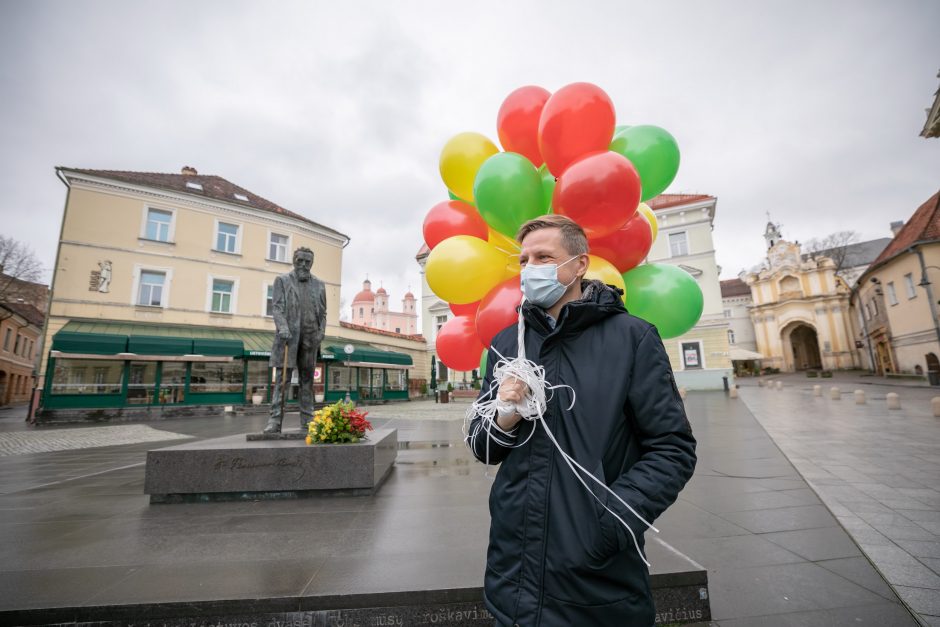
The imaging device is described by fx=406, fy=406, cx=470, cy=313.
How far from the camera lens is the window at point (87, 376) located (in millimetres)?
16719

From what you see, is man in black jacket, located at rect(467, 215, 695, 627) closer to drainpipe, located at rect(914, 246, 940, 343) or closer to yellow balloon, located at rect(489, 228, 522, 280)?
yellow balloon, located at rect(489, 228, 522, 280)

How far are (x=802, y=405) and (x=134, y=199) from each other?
101 feet

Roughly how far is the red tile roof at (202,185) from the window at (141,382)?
8845mm

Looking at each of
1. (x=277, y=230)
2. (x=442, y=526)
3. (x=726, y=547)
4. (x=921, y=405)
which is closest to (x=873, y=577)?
(x=726, y=547)

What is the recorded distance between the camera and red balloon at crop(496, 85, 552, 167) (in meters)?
4.04

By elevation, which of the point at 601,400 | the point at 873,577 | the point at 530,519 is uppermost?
the point at 601,400

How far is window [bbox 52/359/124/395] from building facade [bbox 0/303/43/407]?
16177mm

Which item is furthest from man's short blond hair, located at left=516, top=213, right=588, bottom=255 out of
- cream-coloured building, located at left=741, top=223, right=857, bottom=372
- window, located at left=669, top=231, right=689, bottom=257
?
cream-coloured building, located at left=741, top=223, right=857, bottom=372

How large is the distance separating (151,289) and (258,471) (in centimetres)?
2001

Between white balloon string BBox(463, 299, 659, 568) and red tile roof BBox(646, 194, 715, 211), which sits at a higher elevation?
red tile roof BBox(646, 194, 715, 211)

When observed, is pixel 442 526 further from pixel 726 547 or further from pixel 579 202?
pixel 579 202

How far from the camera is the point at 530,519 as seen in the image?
141cm

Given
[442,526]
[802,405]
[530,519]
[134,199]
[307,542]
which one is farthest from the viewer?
[134,199]

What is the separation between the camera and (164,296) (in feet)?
65.4
